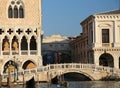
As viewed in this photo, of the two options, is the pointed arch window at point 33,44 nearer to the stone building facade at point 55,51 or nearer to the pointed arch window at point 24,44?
the pointed arch window at point 24,44

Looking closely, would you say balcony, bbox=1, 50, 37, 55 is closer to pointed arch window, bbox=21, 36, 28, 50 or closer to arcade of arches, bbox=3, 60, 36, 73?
arcade of arches, bbox=3, 60, 36, 73

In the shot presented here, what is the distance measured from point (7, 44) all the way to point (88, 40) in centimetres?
807

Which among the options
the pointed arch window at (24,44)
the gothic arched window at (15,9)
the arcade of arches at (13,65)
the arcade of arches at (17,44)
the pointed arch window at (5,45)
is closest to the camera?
the arcade of arches at (13,65)

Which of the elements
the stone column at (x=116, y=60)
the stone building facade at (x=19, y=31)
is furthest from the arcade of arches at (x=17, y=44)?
the stone column at (x=116, y=60)

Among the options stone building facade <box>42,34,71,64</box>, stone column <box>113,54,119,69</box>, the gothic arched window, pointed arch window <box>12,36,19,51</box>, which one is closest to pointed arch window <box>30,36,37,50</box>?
pointed arch window <box>12,36,19,51</box>

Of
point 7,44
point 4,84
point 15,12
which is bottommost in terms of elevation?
point 4,84

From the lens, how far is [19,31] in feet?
151

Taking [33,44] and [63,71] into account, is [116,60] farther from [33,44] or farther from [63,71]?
[33,44]

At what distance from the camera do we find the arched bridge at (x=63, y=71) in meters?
40.9

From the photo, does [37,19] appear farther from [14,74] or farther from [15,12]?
[14,74]

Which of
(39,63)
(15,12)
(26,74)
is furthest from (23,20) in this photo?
(26,74)

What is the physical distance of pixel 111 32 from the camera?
46.6 m

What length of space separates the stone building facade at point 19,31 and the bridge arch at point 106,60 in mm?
6357

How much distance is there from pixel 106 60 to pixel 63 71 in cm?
773
